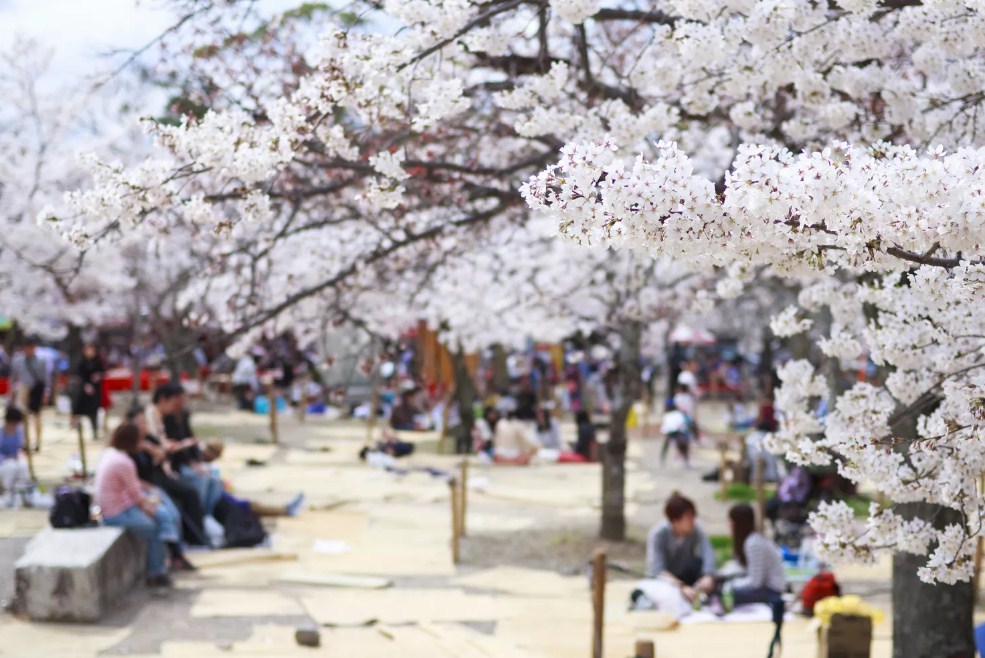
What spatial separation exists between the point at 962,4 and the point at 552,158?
10.9ft

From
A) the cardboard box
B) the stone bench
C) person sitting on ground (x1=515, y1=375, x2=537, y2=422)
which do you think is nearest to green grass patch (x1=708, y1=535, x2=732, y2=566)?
the cardboard box

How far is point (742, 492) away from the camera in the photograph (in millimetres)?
17922

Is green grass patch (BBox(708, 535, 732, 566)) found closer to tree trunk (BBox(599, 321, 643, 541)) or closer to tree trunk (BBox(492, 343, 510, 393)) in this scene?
tree trunk (BBox(599, 321, 643, 541))

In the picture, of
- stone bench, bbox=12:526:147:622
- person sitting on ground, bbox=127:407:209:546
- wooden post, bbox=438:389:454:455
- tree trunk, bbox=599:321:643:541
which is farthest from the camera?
wooden post, bbox=438:389:454:455

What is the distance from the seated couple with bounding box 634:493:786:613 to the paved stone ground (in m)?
0.41

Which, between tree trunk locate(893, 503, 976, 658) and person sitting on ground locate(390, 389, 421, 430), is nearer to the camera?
tree trunk locate(893, 503, 976, 658)

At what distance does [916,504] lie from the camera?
644cm

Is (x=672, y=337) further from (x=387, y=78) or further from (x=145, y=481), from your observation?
(x=387, y=78)

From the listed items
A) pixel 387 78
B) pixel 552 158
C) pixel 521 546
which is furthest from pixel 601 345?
pixel 387 78

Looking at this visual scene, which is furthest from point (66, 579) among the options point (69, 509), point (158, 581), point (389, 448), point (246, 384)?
point (246, 384)

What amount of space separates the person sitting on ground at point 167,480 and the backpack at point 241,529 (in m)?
0.29

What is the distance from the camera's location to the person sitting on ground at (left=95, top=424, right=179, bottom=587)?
10.4 metres

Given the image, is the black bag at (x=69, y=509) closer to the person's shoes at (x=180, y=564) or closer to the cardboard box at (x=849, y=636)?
the person's shoes at (x=180, y=564)

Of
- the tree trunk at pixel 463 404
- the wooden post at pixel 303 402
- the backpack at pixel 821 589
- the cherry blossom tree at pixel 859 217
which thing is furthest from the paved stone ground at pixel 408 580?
the wooden post at pixel 303 402
